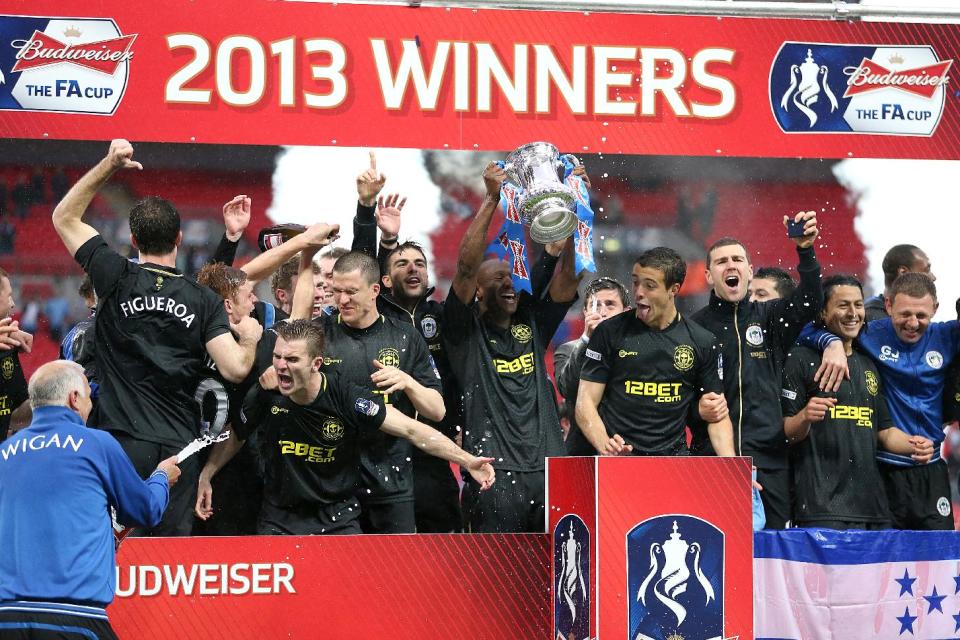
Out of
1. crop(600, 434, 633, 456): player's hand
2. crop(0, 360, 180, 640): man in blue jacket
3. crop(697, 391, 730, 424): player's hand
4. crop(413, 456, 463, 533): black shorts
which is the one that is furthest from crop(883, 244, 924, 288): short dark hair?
crop(0, 360, 180, 640): man in blue jacket

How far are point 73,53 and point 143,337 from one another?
2.15m

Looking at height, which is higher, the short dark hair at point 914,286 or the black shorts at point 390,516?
the short dark hair at point 914,286

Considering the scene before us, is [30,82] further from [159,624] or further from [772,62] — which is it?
[772,62]

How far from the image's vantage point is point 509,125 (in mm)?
7211

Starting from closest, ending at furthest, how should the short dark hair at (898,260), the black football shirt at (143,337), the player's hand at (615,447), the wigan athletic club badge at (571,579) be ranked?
the wigan athletic club badge at (571,579)
the black football shirt at (143,337)
the player's hand at (615,447)
the short dark hair at (898,260)

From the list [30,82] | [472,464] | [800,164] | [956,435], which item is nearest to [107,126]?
[30,82]

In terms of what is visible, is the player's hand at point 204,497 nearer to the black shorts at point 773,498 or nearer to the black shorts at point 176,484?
the black shorts at point 176,484

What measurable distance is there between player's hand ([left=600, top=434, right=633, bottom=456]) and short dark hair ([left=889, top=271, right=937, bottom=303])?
6.78 feet

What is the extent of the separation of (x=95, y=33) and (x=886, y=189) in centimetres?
536

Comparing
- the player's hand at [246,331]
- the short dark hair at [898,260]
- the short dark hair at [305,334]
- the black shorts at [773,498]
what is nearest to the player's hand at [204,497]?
the player's hand at [246,331]

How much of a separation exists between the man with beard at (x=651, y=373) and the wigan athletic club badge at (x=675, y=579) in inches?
43.3

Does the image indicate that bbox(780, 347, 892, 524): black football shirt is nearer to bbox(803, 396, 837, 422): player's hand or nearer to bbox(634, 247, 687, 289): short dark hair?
bbox(803, 396, 837, 422): player's hand

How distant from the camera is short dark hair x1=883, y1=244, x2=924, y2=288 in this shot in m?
7.31

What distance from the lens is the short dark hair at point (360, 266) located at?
19.8 ft
